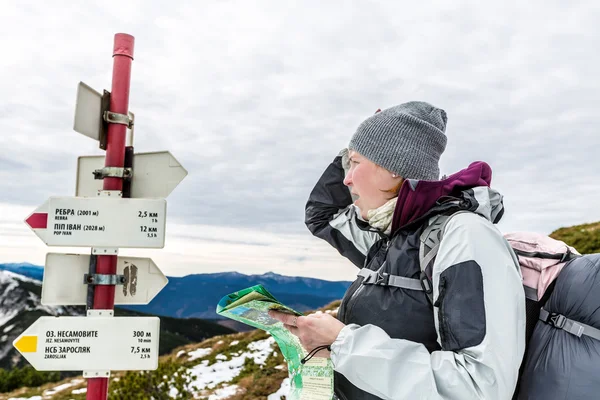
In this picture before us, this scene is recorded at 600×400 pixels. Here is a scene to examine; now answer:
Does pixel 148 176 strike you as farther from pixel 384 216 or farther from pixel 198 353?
pixel 198 353

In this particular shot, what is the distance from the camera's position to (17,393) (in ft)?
57.2

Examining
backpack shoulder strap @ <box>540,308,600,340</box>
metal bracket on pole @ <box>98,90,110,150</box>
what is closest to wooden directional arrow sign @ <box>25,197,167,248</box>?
metal bracket on pole @ <box>98,90,110,150</box>

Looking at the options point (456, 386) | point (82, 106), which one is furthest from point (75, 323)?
point (456, 386)

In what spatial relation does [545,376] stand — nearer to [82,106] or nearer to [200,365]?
[82,106]

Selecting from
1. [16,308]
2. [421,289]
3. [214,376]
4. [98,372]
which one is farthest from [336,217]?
[16,308]

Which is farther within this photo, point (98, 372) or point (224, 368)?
point (224, 368)

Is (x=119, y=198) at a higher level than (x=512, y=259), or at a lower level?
higher

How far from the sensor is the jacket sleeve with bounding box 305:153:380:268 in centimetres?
339

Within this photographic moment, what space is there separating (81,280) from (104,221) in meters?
0.60

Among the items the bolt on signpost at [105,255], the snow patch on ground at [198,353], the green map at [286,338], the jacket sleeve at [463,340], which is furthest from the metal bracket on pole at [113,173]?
the snow patch on ground at [198,353]

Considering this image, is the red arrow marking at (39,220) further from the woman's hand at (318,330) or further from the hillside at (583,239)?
the hillside at (583,239)

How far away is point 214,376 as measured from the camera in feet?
40.8

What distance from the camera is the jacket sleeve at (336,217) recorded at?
3389 mm

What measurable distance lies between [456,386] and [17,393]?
65.5ft
